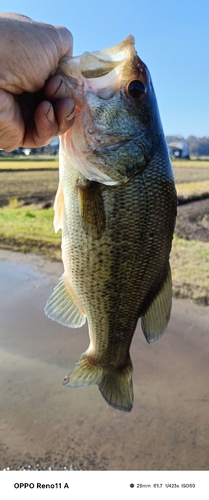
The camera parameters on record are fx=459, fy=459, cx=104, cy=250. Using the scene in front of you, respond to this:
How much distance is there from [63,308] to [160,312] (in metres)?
0.45

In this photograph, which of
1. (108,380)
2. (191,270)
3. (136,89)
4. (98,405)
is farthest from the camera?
(191,270)

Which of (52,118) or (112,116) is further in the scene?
(112,116)

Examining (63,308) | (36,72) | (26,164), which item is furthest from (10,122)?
(26,164)

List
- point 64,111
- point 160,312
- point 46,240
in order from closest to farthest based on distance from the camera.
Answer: point 64,111 < point 160,312 < point 46,240

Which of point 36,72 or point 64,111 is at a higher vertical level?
point 36,72

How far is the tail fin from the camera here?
2170 millimetres

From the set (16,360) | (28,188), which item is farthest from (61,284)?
(28,188)

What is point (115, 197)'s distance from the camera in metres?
1.85

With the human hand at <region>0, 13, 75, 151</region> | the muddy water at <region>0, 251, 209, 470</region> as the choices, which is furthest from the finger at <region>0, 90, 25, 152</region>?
the muddy water at <region>0, 251, 209, 470</region>

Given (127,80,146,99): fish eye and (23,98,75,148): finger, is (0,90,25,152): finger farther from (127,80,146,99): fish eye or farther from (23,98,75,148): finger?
(127,80,146,99): fish eye

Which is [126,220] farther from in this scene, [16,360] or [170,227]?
[16,360]

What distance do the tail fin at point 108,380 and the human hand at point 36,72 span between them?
112cm

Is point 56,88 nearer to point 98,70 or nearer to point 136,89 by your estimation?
point 98,70

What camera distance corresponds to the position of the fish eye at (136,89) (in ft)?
5.70
